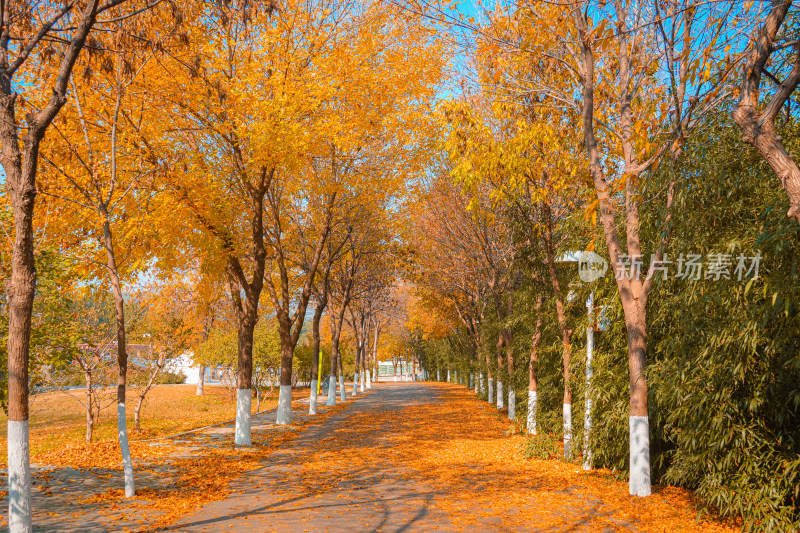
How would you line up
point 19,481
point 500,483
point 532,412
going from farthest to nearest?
point 532,412
point 500,483
point 19,481

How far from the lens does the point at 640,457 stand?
888cm

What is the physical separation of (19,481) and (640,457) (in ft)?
27.0

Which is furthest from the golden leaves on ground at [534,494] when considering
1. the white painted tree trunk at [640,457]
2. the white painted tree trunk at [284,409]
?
the white painted tree trunk at [284,409]

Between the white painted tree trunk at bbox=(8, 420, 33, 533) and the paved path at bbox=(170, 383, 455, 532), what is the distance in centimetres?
174

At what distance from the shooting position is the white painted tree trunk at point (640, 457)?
29.1 feet

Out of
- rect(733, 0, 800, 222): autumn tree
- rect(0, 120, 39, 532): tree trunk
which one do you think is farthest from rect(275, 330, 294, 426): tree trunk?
rect(733, 0, 800, 222): autumn tree

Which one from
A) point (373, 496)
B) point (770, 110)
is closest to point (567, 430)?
point (373, 496)

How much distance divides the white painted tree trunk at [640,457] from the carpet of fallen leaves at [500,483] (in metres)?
0.19

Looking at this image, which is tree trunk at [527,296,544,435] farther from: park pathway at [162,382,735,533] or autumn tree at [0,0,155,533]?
autumn tree at [0,0,155,533]

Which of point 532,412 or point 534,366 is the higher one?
point 534,366

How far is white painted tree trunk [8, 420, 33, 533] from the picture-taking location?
5781 millimetres

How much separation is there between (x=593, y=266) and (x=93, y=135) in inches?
412

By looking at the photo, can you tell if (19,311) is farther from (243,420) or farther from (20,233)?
(243,420)

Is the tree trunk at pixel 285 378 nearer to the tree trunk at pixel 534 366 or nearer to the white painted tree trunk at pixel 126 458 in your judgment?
the tree trunk at pixel 534 366
